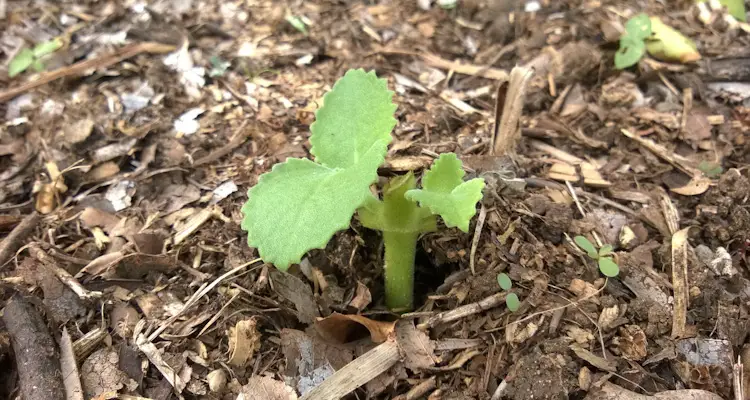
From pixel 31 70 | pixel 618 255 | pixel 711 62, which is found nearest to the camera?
pixel 618 255

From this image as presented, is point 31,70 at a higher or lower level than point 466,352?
higher

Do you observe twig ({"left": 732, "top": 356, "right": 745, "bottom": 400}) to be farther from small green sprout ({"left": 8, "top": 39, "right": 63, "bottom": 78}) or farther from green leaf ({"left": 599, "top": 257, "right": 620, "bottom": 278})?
small green sprout ({"left": 8, "top": 39, "right": 63, "bottom": 78})

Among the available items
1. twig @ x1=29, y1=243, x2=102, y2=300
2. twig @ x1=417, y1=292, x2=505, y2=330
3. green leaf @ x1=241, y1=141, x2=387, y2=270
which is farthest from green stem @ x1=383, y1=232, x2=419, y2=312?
twig @ x1=29, y1=243, x2=102, y2=300

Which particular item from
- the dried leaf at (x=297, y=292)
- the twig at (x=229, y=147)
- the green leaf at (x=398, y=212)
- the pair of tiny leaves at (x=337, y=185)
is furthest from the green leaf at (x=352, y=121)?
the twig at (x=229, y=147)

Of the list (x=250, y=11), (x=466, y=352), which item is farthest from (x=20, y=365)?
(x=250, y=11)

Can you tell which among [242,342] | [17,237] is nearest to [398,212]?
[242,342]

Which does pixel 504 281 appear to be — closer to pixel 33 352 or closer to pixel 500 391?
pixel 500 391

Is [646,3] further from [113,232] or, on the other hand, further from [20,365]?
[20,365]
